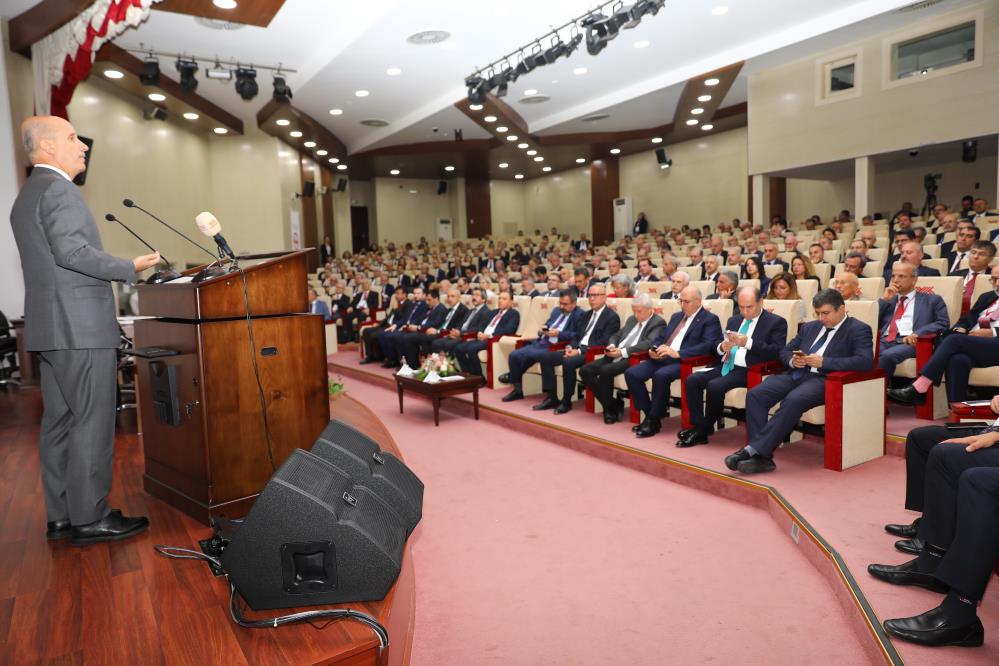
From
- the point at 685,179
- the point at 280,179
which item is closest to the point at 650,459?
the point at 280,179

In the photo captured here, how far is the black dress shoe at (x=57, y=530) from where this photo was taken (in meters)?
1.95

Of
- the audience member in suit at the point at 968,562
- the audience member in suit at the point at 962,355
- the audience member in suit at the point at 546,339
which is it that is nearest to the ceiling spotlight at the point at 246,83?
the audience member in suit at the point at 546,339

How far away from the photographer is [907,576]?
6.71ft

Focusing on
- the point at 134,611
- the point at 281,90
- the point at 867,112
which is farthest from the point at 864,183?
the point at 134,611

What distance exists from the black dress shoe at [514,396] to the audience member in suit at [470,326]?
1182 millimetres

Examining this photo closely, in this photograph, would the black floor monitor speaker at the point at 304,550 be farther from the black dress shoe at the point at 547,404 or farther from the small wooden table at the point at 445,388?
the black dress shoe at the point at 547,404

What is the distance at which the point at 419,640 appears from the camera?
197 centimetres

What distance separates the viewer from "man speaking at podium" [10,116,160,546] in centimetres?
178

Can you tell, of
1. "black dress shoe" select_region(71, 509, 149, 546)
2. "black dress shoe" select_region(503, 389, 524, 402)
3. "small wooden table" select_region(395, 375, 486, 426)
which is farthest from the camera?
"black dress shoe" select_region(503, 389, 524, 402)

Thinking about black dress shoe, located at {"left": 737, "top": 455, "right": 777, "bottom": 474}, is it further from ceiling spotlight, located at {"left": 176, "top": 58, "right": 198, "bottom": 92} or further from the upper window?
ceiling spotlight, located at {"left": 176, "top": 58, "right": 198, "bottom": 92}

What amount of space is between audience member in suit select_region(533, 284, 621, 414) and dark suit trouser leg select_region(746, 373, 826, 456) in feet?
5.27

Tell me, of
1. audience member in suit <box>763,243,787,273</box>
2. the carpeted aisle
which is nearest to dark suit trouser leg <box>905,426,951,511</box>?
the carpeted aisle

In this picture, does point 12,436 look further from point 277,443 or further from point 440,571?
point 440,571

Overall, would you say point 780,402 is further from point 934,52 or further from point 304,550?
point 934,52
